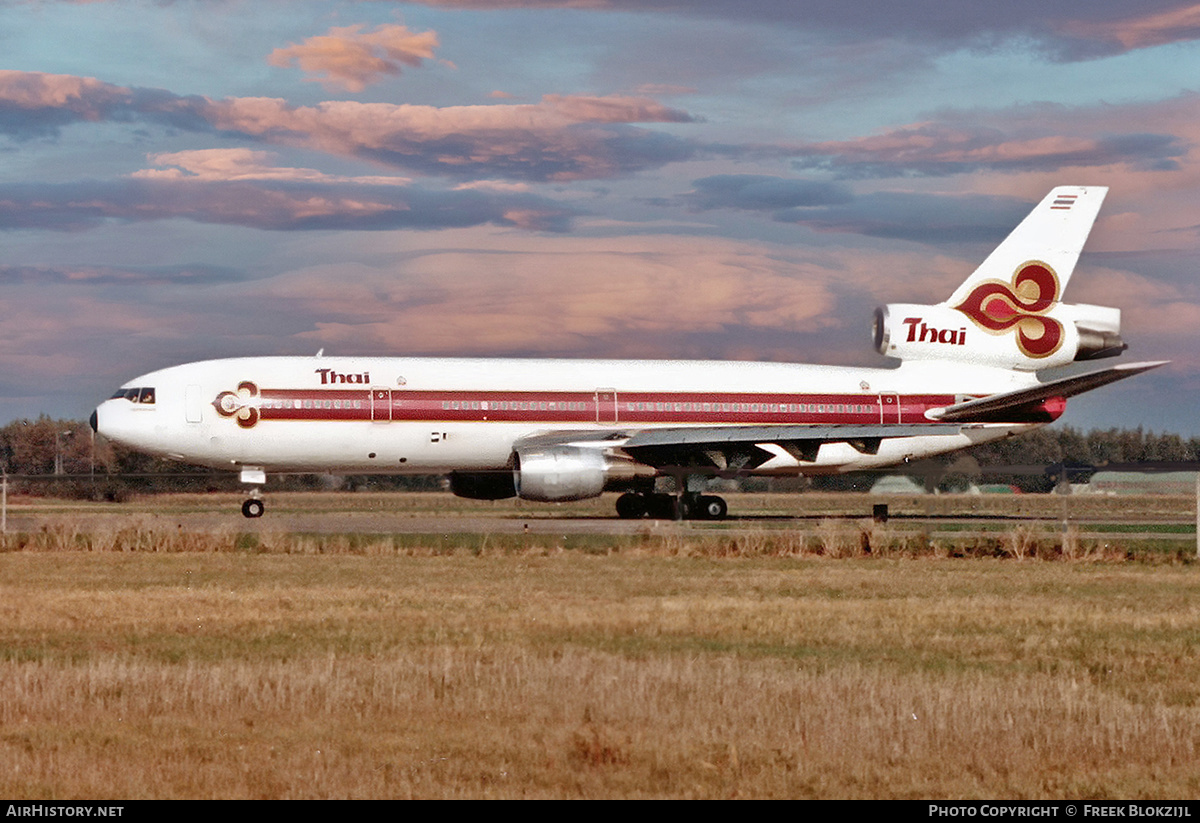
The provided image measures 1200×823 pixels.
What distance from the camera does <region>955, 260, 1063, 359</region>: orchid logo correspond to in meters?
41.9

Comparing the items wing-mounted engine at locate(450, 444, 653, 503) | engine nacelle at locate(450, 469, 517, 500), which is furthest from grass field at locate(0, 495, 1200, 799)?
engine nacelle at locate(450, 469, 517, 500)

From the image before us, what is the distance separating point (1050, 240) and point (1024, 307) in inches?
84.8

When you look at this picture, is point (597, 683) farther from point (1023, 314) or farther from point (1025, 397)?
point (1023, 314)

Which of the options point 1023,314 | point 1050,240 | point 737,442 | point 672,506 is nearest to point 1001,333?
point 1023,314

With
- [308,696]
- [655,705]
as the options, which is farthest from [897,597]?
[308,696]

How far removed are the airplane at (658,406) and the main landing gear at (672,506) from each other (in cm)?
A: 5

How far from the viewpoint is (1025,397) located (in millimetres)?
38062

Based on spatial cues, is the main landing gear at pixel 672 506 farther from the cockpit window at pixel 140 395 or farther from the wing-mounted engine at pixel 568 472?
the cockpit window at pixel 140 395

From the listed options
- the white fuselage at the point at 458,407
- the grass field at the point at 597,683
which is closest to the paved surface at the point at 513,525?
the white fuselage at the point at 458,407

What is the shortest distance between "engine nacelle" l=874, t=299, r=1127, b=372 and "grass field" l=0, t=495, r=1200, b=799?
64.4 feet

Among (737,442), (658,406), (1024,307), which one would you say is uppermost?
(1024,307)

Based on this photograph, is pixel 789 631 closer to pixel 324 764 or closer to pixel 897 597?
pixel 897 597

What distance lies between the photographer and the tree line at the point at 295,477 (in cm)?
3878

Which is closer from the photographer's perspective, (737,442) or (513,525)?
(513,525)
